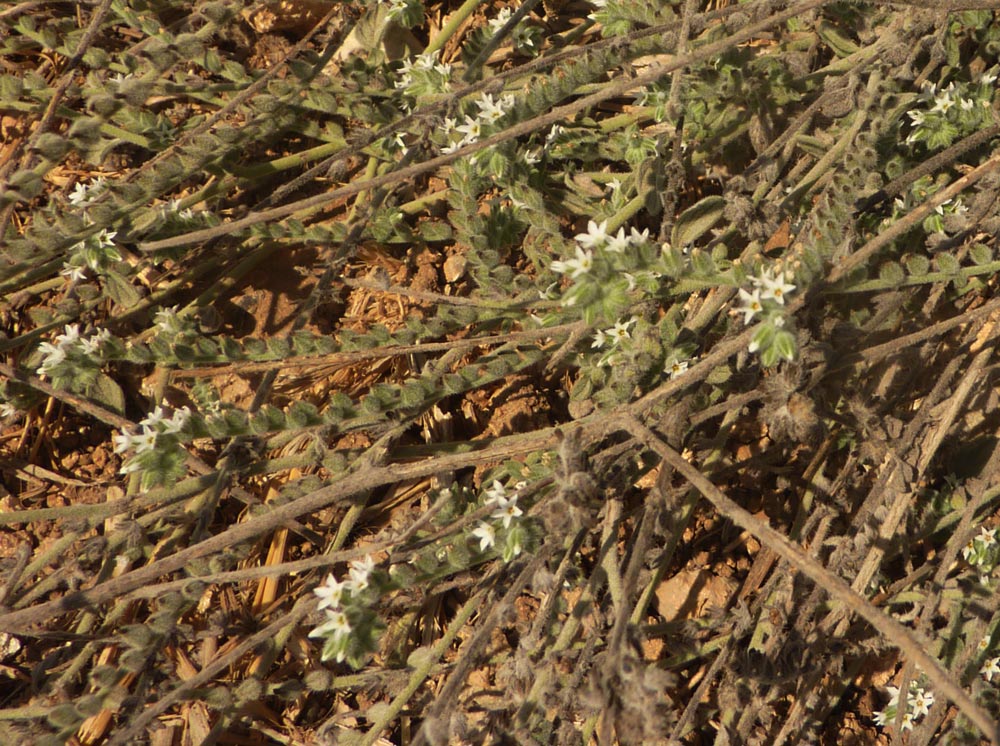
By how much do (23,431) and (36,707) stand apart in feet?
3.88

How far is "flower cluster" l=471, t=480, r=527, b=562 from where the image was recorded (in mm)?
2039

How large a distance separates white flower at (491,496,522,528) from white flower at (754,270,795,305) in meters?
0.72

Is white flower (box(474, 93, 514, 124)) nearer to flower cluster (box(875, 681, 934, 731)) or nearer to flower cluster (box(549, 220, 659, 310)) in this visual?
flower cluster (box(549, 220, 659, 310))

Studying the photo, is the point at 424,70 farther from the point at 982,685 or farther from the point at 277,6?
the point at 982,685

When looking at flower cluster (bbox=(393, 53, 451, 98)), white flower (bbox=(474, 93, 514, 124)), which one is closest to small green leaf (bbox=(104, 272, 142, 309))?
flower cluster (bbox=(393, 53, 451, 98))

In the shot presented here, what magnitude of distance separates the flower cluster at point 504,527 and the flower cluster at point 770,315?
641 mm

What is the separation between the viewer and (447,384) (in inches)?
96.9

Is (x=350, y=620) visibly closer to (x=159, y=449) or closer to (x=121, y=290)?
(x=159, y=449)

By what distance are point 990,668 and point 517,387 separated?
65.7 inches

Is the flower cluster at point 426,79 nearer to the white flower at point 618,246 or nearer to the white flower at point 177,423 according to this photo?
the white flower at point 618,246

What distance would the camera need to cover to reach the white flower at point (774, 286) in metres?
1.90

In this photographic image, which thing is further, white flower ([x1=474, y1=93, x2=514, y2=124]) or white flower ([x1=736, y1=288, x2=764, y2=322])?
white flower ([x1=474, y1=93, x2=514, y2=124])

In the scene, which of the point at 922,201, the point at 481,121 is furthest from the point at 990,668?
the point at 481,121

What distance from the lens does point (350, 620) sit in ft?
6.47
